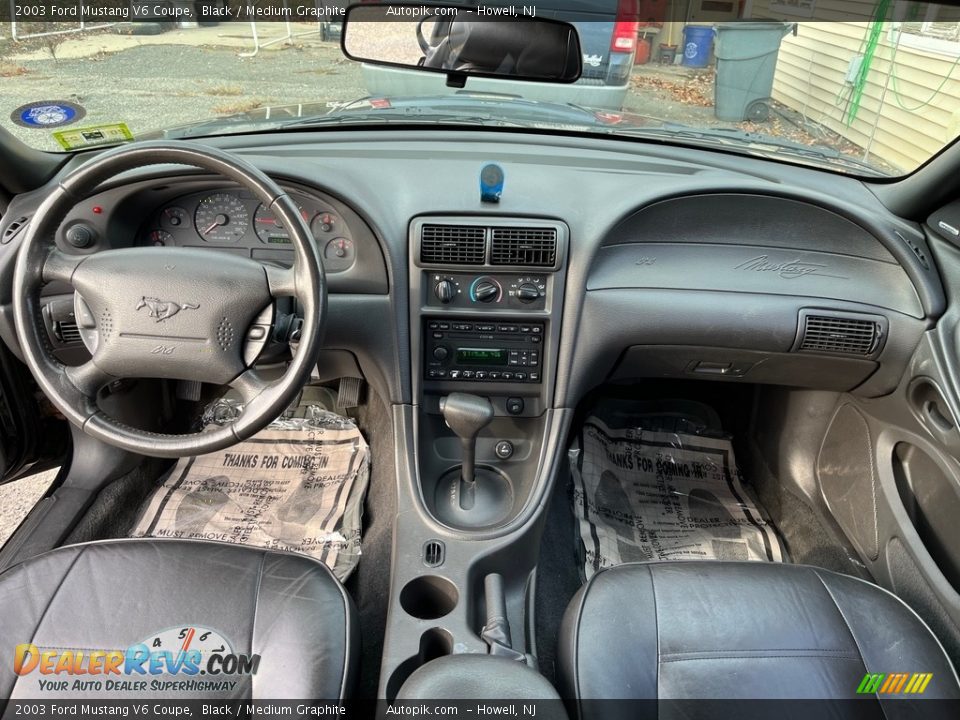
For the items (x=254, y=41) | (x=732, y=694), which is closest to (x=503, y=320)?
(x=732, y=694)

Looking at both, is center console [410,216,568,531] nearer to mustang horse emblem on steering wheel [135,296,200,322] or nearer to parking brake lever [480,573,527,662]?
parking brake lever [480,573,527,662]

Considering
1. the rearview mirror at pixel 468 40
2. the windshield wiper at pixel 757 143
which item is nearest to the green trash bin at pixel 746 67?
the windshield wiper at pixel 757 143

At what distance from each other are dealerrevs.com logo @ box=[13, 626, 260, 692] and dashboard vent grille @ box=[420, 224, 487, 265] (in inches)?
39.9

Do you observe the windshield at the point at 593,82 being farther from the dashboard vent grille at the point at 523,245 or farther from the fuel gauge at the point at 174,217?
the dashboard vent grille at the point at 523,245

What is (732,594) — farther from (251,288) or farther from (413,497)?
(251,288)

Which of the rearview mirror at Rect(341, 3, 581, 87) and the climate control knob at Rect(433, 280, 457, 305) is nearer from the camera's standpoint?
the rearview mirror at Rect(341, 3, 581, 87)

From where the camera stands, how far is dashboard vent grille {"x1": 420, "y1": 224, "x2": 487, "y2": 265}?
168 centimetres

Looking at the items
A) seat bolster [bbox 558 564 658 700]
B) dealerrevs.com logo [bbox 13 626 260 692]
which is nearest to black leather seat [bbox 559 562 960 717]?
seat bolster [bbox 558 564 658 700]

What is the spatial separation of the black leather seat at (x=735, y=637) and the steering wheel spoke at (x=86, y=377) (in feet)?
3.55

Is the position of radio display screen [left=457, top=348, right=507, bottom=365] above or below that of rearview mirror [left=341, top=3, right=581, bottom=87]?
below

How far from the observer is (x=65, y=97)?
6.86ft

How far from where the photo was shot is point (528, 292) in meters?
1.74

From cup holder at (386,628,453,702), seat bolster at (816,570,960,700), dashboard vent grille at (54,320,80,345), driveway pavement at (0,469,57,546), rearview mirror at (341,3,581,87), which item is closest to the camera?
seat bolster at (816,570,960,700)
